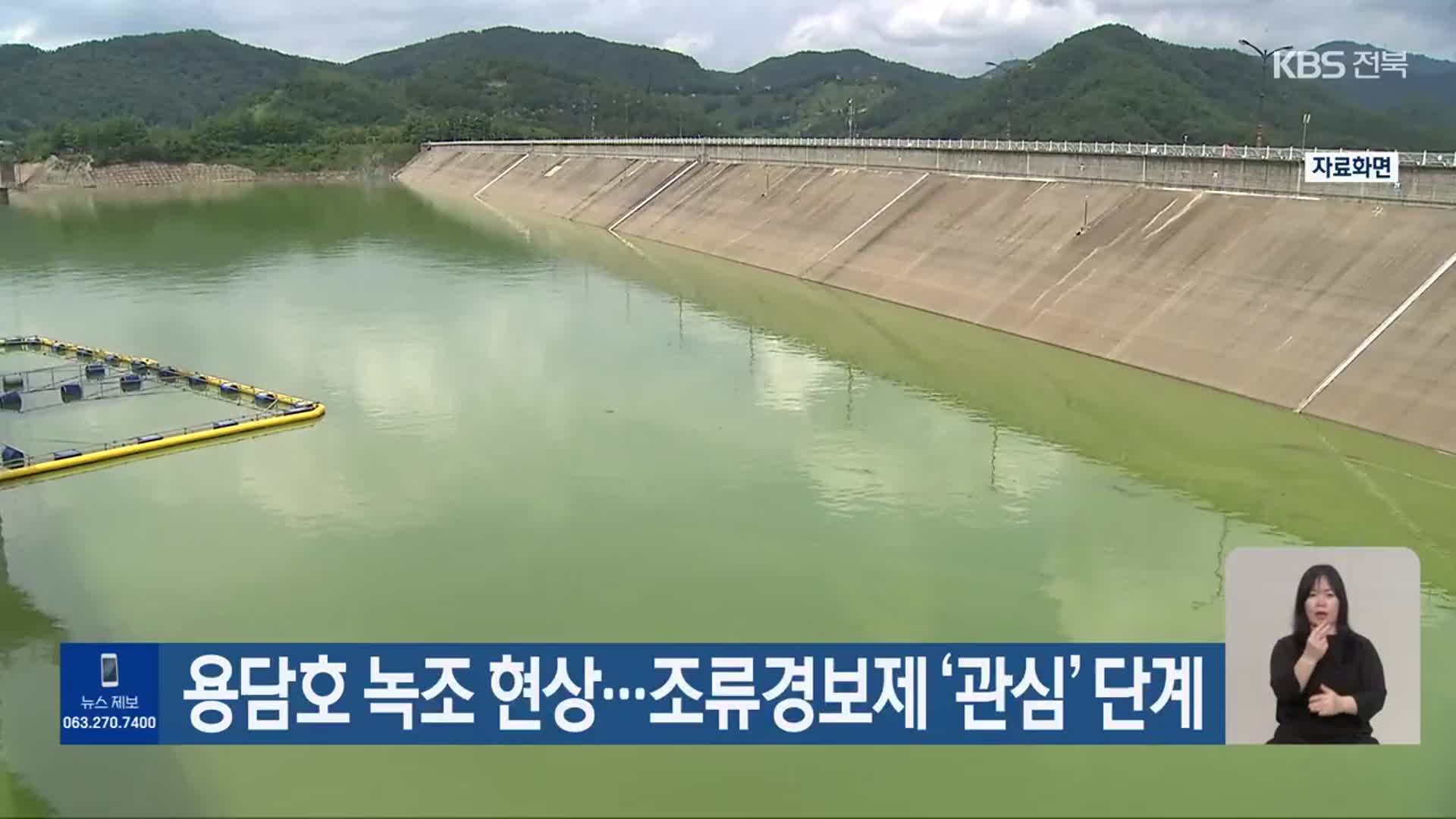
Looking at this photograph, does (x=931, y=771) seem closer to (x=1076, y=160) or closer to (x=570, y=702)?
(x=570, y=702)

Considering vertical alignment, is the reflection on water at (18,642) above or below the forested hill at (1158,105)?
below

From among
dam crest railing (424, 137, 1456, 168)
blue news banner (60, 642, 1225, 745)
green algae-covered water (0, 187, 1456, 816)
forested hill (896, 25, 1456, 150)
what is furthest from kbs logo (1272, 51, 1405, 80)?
forested hill (896, 25, 1456, 150)

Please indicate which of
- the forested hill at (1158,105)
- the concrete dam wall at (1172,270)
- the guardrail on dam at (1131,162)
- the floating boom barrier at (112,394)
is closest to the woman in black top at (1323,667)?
the concrete dam wall at (1172,270)

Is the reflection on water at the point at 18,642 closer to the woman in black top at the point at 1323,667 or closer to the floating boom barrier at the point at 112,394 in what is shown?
the floating boom barrier at the point at 112,394

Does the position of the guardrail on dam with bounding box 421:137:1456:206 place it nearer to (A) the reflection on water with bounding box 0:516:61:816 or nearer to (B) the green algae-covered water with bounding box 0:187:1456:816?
(B) the green algae-covered water with bounding box 0:187:1456:816

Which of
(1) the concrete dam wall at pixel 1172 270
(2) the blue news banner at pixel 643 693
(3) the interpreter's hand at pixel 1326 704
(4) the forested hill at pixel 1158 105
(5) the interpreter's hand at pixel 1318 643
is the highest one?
(4) the forested hill at pixel 1158 105
